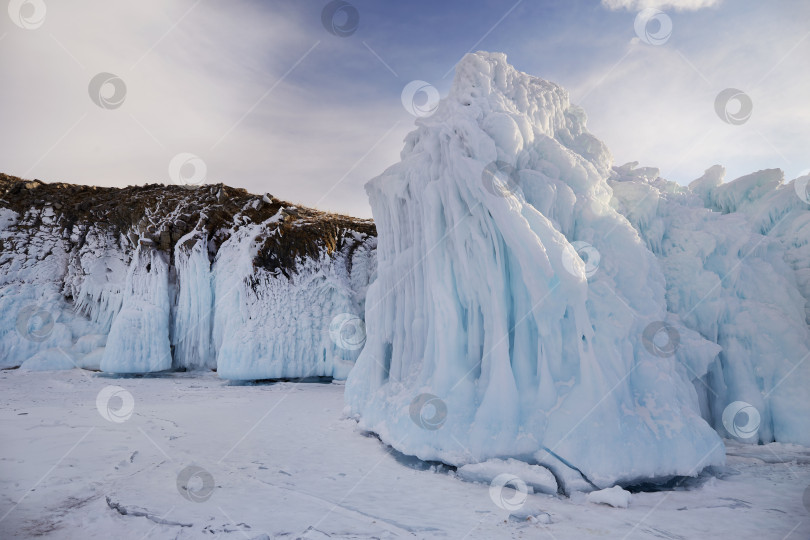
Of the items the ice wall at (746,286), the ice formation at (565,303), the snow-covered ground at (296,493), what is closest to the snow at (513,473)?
the ice formation at (565,303)

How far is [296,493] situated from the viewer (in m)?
5.74

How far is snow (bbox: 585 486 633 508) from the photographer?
538cm

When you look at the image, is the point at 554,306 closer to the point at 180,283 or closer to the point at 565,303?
the point at 565,303

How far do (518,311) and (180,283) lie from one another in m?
17.5

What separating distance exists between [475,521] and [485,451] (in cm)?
159

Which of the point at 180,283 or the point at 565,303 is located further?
the point at 180,283

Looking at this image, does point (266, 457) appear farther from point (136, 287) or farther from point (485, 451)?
point (136, 287)

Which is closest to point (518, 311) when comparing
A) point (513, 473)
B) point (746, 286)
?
point (513, 473)

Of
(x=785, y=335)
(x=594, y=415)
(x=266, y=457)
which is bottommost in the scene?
(x=266, y=457)

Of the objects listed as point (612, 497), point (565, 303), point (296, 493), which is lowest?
point (296, 493)

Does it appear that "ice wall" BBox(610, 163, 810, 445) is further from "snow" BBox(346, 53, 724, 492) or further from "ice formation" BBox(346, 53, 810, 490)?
"snow" BBox(346, 53, 724, 492)

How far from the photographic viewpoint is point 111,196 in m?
23.1

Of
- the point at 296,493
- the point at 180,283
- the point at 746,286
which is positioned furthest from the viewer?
the point at 180,283

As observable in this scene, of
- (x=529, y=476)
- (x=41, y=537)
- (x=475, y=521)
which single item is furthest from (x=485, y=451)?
(x=41, y=537)
